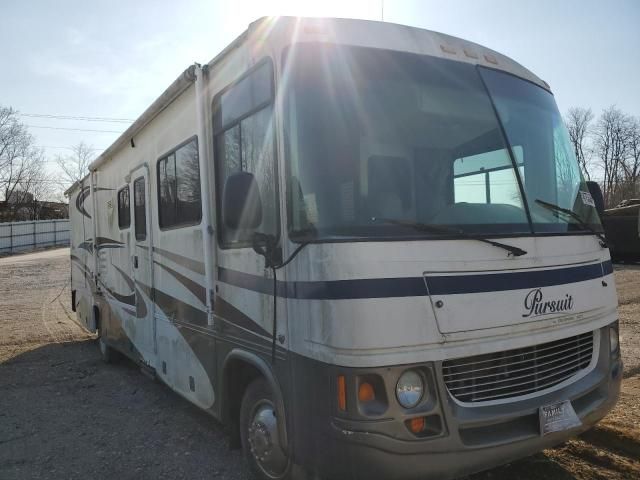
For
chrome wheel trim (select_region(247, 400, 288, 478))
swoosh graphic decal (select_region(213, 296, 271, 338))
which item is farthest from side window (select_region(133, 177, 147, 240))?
chrome wheel trim (select_region(247, 400, 288, 478))

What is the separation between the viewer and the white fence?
118ft

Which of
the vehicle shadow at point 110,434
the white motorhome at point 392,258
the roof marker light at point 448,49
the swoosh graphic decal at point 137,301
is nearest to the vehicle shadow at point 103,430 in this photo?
the vehicle shadow at point 110,434

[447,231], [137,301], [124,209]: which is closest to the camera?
[447,231]

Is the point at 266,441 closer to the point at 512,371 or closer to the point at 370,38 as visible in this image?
the point at 512,371

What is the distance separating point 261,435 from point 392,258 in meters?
1.50

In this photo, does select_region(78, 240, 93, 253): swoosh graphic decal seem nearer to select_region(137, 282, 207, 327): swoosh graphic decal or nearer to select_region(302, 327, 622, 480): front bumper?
select_region(137, 282, 207, 327): swoosh graphic decal

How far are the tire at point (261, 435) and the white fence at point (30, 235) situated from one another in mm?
37325

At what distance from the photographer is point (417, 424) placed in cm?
264

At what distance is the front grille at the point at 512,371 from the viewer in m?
2.78

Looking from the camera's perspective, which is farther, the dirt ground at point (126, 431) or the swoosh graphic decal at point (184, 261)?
the swoosh graphic decal at point (184, 261)

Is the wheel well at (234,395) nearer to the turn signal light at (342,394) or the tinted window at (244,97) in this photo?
the turn signal light at (342,394)

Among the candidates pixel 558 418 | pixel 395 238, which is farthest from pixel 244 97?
pixel 558 418

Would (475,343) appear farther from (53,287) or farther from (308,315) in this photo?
(53,287)

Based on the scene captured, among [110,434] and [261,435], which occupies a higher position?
[261,435]
